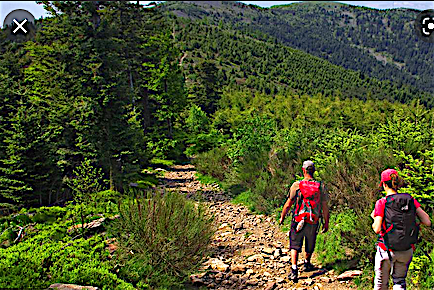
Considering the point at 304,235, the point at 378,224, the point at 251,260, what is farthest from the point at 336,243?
the point at 378,224

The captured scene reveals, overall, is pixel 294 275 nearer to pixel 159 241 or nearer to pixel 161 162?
pixel 159 241

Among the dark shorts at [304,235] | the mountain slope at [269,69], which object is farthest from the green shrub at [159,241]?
the mountain slope at [269,69]

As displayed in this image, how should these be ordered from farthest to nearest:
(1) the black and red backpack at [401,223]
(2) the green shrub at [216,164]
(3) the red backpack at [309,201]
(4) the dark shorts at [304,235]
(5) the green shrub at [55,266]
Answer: (2) the green shrub at [216,164]
(4) the dark shorts at [304,235]
(3) the red backpack at [309,201]
(1) the black and red backpack at [401,223]
(5) the green shrub at [55,266]

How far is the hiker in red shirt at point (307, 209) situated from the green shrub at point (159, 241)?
1464mm

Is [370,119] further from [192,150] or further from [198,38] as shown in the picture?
[198,38]

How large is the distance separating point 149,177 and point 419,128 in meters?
11.2

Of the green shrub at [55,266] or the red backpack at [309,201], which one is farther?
the red backpack at [309,201]

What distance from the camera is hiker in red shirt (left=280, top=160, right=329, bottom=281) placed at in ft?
17.0

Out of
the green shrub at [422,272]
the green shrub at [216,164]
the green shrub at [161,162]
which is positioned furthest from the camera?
the green shrub at [161,162]

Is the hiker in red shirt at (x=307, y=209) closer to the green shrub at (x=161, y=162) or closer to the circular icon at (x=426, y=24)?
the circular icon at (x=426, y=24)

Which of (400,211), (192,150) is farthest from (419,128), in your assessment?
(192,150)

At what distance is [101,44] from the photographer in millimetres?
10672

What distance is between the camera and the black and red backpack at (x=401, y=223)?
3.61 m

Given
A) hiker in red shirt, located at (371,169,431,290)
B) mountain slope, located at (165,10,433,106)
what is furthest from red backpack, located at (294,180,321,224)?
mountain slope, located at (165,10,433,106)
